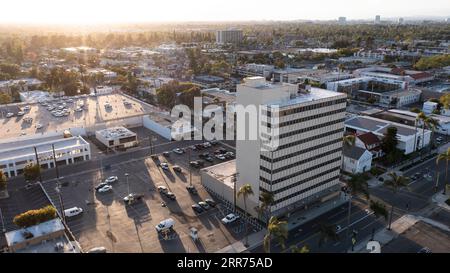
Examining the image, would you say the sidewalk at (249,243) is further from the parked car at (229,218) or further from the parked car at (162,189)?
the parked car at (162,189)

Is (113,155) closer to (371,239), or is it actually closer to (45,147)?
(45,147)

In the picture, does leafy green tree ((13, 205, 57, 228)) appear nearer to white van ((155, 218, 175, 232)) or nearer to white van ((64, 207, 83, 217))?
white van ((64, 207, 83, 217))

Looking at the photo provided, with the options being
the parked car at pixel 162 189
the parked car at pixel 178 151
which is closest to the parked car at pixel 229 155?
the parked car at pixel 178 151

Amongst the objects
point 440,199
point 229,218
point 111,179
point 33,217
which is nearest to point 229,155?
point 111,179

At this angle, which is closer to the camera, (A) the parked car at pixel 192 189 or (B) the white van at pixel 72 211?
(B) the white van at pixel 72 211

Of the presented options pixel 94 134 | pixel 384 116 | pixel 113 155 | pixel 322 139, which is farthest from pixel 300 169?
pixel 94 134
